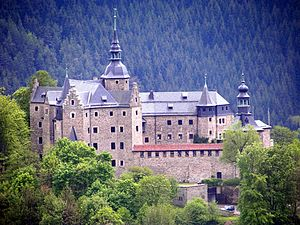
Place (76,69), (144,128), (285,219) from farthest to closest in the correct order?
(76,69) → (144,128) → (285,219)

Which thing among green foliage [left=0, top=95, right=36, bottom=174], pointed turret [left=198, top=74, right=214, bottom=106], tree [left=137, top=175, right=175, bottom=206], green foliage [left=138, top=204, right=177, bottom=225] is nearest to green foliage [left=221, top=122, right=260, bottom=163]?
pointed turret [left=198, top=74, right=214, bottom=106]

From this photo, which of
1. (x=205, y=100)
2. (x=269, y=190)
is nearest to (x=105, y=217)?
(x=269, y=190)

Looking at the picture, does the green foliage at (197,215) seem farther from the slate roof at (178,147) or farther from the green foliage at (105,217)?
the slate roof at (178,147)

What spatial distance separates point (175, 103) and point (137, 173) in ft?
39.3

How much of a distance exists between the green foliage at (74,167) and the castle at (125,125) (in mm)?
2938

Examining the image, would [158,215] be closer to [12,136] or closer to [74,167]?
[74,167]

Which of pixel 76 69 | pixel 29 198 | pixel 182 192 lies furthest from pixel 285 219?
pixel 76 69

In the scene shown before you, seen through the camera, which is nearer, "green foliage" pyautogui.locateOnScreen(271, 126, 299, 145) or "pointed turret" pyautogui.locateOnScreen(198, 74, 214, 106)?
"pointed turret" pyautogui.locateOnScreen(198, 74, 214, 106)

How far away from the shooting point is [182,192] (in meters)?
106

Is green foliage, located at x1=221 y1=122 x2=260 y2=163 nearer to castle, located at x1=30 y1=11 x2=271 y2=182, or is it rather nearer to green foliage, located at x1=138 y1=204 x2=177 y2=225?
castle, located at x1=30 y1=11 x2=271 y2=182

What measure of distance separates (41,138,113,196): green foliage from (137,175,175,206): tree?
3414 millimetres

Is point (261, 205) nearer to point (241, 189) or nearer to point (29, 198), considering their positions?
point (241, 189)

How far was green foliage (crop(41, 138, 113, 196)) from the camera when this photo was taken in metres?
105

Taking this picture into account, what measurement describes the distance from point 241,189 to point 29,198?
49.7 feet
